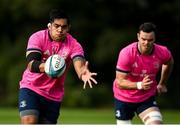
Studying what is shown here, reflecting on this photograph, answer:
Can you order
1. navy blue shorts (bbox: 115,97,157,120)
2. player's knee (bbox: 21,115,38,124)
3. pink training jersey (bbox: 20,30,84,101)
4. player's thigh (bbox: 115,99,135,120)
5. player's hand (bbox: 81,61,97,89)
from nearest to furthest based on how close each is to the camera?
1. player's hand (bbox: 81,61,97,89)
2. player's knee (bbox: 21,115,38,124)
3. pink training jersey (bbox: 20,30,84,101)
4. navy blue shorts (bbox: 115,97,157,120)
5. player's thigh (bbox: 115,99,135,120)

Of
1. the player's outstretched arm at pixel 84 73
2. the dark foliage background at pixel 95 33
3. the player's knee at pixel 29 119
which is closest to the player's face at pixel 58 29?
the player's outstretched arm at pixel 84 73

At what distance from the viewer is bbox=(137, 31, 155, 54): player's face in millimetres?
10297

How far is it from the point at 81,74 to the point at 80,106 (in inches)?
867

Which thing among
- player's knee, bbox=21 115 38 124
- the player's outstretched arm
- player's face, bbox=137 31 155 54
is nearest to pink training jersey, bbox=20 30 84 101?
the player's outstretched arm

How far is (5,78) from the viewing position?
33500 mm

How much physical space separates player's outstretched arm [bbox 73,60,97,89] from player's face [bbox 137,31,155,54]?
127cm

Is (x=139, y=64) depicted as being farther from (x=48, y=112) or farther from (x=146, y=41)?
(x=48, y=112)

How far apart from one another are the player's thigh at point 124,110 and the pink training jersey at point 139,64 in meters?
0.13

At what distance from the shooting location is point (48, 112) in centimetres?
989

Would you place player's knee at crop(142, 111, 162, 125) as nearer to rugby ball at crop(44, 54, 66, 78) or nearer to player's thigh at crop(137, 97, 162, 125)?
player's thigh at crop(137, 97, 162, 125)

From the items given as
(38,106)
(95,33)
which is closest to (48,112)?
(38,106)

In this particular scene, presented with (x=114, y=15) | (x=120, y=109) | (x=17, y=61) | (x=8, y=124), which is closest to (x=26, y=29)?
(x=17, y=61)

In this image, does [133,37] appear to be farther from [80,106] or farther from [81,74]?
[81,74]

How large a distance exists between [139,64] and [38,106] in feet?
6.00
